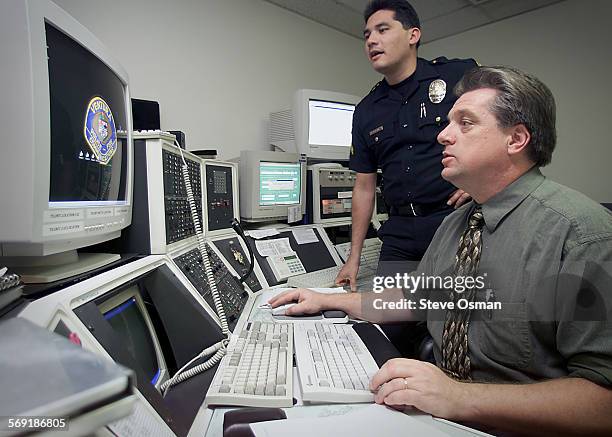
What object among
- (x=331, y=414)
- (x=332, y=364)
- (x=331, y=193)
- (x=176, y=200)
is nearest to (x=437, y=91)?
(x=331, y=193)

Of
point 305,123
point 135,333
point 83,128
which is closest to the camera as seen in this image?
point 83,128

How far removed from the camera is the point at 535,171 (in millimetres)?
834

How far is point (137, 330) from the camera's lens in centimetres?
82

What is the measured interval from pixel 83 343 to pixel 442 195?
1.39 metres

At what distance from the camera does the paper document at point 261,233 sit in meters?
1.58

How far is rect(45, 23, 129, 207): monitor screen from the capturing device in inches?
23.6

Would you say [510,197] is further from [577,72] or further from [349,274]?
[577,72]

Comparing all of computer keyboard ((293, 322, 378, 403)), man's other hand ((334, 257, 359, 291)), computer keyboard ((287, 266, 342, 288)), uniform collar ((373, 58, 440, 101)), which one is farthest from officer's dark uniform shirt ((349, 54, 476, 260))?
computer keyboard ((293, 322, 378, 403))

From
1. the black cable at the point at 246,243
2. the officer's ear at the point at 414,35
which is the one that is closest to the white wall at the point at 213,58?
the black cable at the point at 246,243

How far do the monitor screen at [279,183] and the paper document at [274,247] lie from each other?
0.76 feet

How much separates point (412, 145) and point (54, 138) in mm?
1353

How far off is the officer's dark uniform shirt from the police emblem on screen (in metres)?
1.17

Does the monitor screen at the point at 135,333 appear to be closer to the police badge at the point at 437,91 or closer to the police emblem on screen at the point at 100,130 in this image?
the police emblem on screen at the point at 100,130

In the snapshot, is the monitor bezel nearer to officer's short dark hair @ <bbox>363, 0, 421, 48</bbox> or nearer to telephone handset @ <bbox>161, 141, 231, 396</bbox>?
officer's short dark hair @ <bbox>363, 0, 421, 48</bbox>
